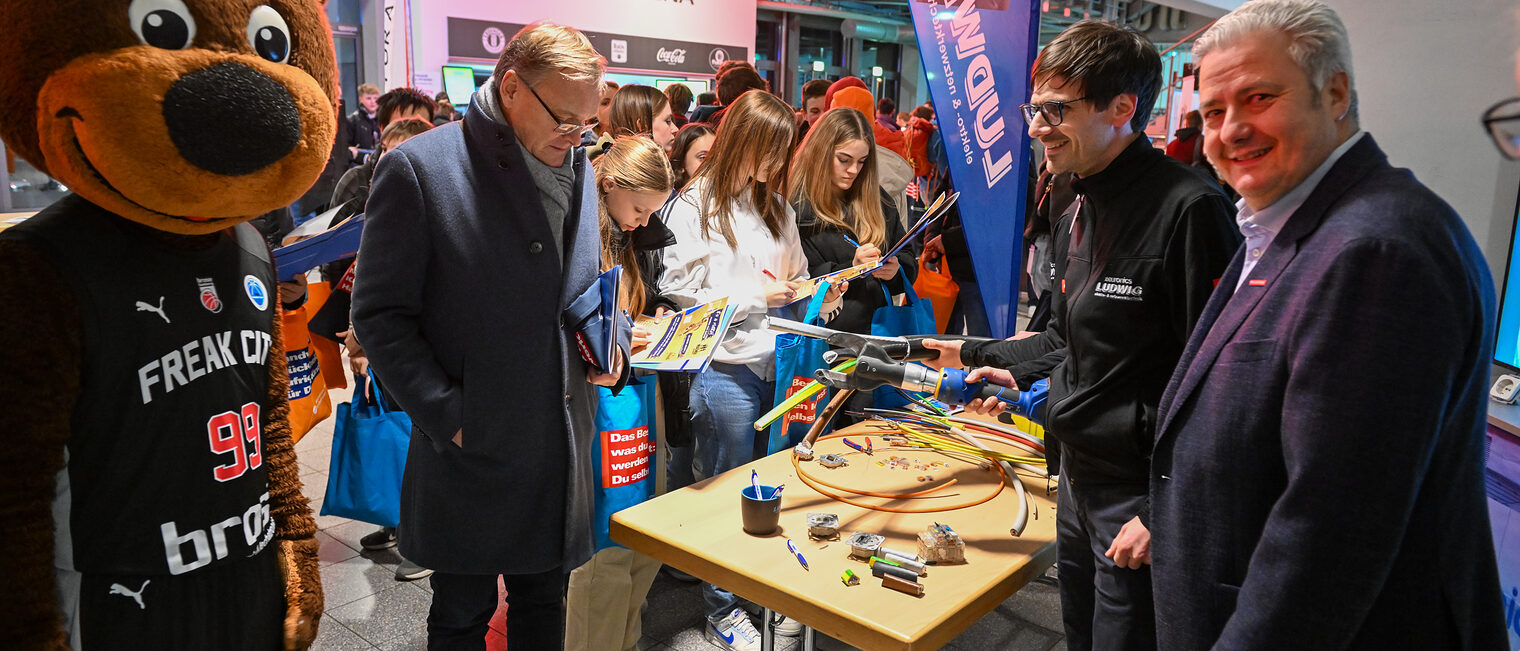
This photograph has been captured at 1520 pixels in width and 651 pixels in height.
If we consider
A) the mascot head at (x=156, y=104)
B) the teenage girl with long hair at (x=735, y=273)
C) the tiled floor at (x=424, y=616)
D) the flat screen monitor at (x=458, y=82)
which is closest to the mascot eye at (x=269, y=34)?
the mascot head at (x=156, y=104)

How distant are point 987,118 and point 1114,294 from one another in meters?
1.58

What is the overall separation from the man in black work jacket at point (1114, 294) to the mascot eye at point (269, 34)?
132 cm

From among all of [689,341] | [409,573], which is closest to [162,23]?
[689,341]

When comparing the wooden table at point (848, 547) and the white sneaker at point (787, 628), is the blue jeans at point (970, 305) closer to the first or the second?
the white sneaker at point (787, 628)

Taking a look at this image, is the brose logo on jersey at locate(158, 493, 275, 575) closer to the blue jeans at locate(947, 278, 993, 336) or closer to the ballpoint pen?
the ballpoint pen

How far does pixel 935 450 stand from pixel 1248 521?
4.75 feet

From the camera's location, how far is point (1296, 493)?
1.04 m

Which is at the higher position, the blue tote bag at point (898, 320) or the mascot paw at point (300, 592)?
the blue tote bag at point (898, 320)

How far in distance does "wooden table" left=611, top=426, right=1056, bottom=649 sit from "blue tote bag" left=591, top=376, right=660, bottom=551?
141 millimetres

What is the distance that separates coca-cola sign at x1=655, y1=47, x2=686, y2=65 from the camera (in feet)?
40.8

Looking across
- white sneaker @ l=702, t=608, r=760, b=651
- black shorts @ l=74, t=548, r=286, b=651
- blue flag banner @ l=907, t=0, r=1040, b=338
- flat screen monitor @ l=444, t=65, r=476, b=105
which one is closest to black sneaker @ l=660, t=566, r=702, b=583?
white sneaker @ l=702, t=608, r=760, b=651

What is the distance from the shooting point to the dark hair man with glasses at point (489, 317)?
5.55 ft

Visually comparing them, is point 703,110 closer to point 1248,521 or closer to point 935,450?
point 935,450

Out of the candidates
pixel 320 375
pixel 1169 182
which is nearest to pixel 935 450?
pixel 1169 182
